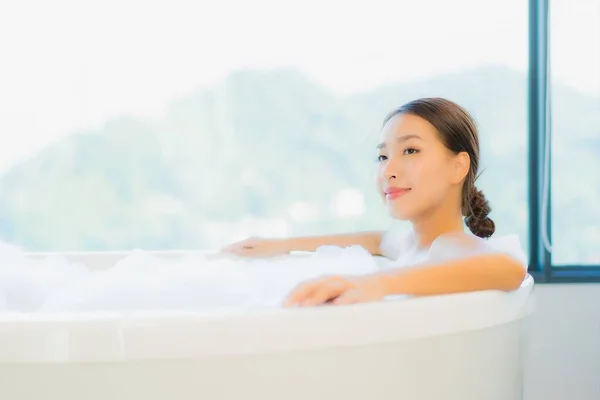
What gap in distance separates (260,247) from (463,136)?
0.63m

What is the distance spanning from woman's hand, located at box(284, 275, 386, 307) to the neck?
0.51 m

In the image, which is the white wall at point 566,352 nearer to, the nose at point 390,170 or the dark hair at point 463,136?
the dark hair at point 463,136

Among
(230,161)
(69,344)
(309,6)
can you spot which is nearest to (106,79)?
(230,161)

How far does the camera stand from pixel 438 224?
4.80 ft

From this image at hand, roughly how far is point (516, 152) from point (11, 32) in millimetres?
2329

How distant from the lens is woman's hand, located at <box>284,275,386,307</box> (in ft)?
2.95

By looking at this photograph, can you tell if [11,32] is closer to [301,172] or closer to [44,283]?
[301,172]

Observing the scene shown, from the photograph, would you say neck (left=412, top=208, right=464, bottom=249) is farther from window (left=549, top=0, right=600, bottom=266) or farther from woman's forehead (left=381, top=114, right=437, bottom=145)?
window (left=549, top=0, right=600, bottom=266)

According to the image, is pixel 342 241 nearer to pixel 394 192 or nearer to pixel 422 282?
pixel 394 192

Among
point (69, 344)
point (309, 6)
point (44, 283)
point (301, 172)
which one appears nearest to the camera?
point (69, 344)

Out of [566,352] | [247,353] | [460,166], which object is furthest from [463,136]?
[566,352]

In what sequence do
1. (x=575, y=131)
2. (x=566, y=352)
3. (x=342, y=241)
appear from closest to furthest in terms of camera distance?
(x=342, y=241), (x=566, y=352), (x=575, y=131)

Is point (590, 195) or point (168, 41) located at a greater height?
point (168, 41)

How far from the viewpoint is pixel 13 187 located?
369 cm
